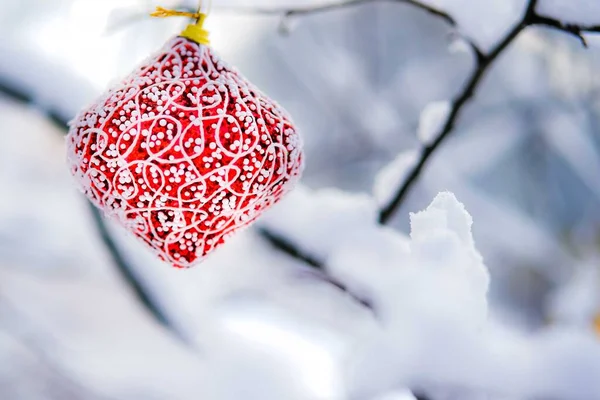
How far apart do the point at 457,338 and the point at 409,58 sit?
7.45 ft

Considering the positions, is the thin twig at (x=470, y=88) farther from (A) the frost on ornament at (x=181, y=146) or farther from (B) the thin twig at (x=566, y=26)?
(A) the frost on ornament at (x=181, y=146)

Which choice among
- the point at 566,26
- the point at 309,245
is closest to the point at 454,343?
the point at 309,245

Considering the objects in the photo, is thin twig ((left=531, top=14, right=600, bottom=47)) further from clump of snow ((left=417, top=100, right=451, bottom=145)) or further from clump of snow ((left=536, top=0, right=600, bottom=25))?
clump of snow ((left=417, top=100, right=451, bottom=145))

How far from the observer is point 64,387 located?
1.90 metres

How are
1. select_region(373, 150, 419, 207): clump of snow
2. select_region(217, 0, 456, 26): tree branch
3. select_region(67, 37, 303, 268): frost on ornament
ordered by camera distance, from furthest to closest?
select_region(373, 150, 419, 207): clump of snow
select_region(217, 0, 456, 26): tree branch
select_region(67, 37, 303, 268): frost on ornament

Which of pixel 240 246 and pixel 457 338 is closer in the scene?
pixel 457 338

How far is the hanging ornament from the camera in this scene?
57cm

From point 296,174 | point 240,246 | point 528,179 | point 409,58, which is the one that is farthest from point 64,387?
point 528,179

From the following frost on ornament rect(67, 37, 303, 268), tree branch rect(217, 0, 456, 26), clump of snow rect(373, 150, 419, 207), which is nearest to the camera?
frost on ornament rect(67, 37, 303, 268)

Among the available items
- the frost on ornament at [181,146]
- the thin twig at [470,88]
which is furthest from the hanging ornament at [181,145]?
the thin twig at [470,88]

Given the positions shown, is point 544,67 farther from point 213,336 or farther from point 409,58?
point 213,336

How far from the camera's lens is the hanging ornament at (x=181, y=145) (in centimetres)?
57

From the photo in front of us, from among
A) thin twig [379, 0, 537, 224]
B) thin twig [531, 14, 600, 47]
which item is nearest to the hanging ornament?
thin twig [379, 0, 537, 224]

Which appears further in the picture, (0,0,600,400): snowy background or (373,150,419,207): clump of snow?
(373,150,419,207): clump of snow
